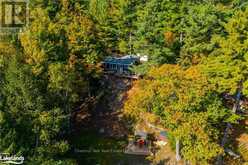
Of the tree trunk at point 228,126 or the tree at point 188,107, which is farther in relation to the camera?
the tree trunk at point 228,126

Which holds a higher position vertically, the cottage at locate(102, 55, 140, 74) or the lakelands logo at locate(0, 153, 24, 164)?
the cottage at locate(102, 55, 140, 74)

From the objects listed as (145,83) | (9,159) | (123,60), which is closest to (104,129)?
(123,60)

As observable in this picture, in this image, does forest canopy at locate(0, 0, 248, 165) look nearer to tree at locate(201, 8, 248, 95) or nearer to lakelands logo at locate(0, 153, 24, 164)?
tree at locate(201, 8, 248, 95)

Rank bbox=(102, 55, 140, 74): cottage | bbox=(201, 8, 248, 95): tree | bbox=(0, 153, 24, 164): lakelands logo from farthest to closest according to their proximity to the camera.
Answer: bbox=(102, 55, 140, 74): cottage
bbox=(201, 8, 248, 95): tree
bbox=(0, 153, 24, 164): lakelands logo

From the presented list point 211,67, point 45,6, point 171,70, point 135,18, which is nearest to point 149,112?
point 171,70

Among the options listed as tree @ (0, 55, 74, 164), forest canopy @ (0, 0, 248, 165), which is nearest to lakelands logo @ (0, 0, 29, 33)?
forest canopy @ (0, 0, 248, 165)

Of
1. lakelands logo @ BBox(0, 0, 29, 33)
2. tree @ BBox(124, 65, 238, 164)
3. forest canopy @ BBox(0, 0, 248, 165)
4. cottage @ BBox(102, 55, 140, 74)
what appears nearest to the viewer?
tree @ BBox(124, 65, 238, 164)

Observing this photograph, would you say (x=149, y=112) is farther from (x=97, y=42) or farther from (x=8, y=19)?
(x=8, y=19)

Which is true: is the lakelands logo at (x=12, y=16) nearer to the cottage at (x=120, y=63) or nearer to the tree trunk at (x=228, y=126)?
the cottage at (x=120, y=63)

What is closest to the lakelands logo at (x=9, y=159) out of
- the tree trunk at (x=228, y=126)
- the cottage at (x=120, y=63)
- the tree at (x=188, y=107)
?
the tree at (x=188, y=107)
